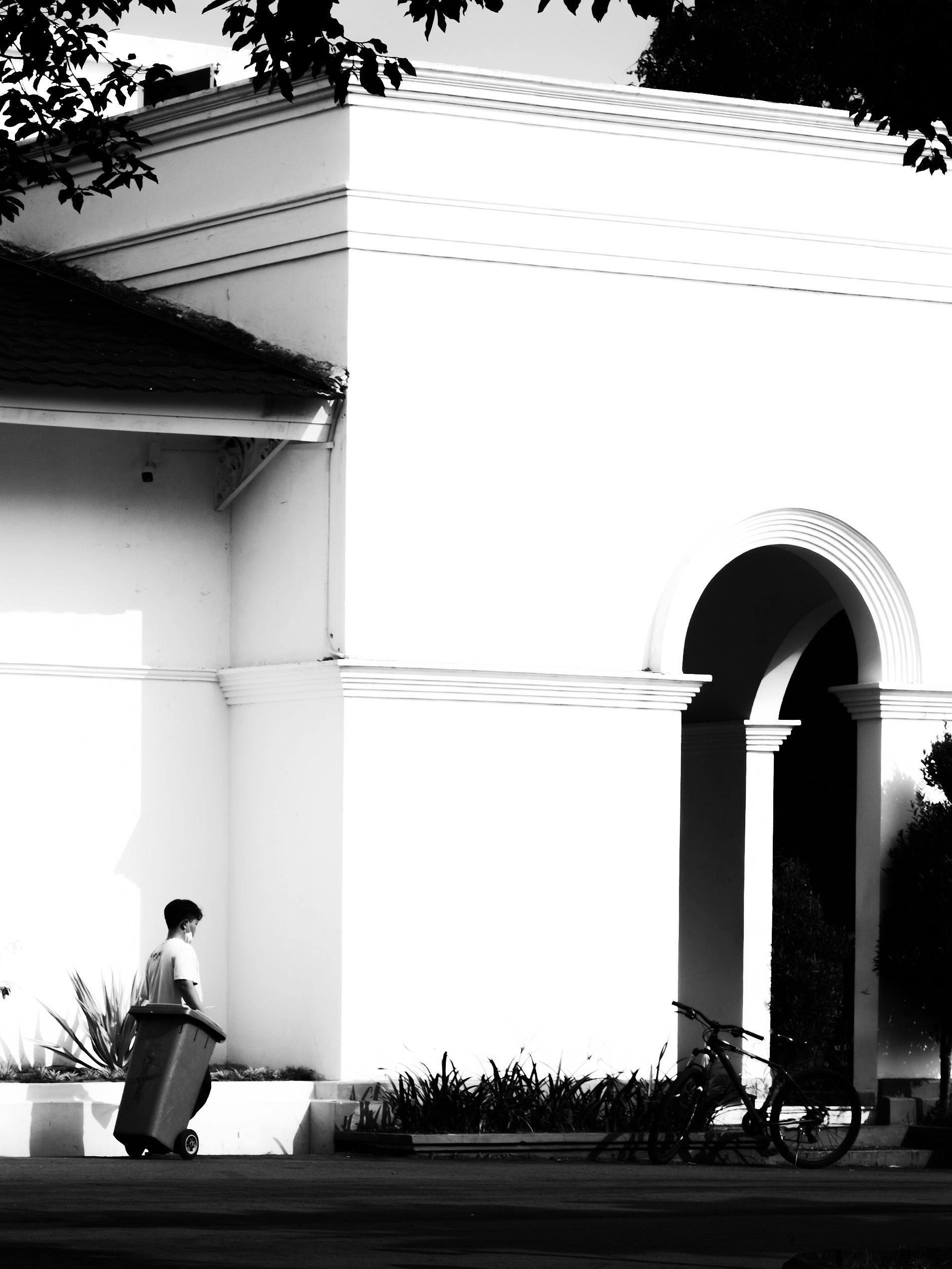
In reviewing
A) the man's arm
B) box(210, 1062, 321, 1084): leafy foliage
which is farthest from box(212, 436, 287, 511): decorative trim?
box(210, 1062, 321, 1084): leafy foliage

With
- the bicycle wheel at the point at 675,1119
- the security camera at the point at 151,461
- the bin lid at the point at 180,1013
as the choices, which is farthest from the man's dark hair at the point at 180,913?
the security camera at the point at 151,461

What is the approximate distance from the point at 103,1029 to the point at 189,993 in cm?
143

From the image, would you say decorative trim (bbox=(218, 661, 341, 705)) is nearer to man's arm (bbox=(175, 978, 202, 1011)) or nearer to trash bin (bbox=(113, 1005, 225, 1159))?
man's arm (bbox=(175, 978, 202, 1011))

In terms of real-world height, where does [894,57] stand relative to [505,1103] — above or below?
above

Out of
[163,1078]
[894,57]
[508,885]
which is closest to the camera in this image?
[894,57]

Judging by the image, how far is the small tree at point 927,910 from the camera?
14.7 m

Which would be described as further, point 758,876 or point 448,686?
point 758,876

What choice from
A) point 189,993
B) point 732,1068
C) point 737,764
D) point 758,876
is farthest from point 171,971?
point 737,764

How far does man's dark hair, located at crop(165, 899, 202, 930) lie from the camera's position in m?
12.9

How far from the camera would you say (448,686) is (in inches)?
556

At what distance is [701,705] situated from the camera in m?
18.3

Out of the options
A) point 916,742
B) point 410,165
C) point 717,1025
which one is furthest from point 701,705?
point 410,165

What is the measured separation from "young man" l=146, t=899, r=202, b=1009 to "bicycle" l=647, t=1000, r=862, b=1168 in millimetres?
2860

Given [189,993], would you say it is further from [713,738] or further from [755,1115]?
[713,738]
